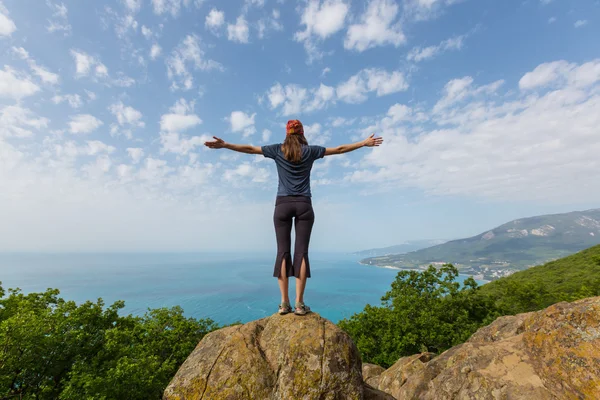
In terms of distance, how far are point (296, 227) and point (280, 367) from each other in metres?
3.19

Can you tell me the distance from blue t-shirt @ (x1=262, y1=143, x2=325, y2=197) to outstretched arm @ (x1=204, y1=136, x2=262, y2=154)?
0.50 m

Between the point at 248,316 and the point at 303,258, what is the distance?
457 feet

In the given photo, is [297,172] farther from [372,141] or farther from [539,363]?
[539,363]

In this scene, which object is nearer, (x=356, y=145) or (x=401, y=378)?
(x=356, y=145)

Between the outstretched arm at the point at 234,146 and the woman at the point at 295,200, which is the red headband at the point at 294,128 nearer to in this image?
the woman at the point at 295,200

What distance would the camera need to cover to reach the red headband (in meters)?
6.75

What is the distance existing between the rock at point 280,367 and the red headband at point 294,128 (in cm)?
480

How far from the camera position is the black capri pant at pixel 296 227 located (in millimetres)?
6465

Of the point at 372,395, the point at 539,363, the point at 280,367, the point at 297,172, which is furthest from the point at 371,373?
the point at 297,172

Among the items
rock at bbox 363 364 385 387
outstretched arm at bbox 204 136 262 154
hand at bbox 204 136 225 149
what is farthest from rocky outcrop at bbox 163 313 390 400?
rock at bbox 363 364 385 387

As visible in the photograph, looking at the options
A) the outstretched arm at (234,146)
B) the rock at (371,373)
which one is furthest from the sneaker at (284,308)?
the rock at (371,373)

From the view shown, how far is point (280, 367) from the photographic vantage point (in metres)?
5.89

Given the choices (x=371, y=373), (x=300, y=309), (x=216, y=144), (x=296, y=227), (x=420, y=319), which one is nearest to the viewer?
(x=216, y=144)

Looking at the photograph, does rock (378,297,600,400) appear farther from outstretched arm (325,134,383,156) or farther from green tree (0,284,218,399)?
green tree (0,284,218,399)
